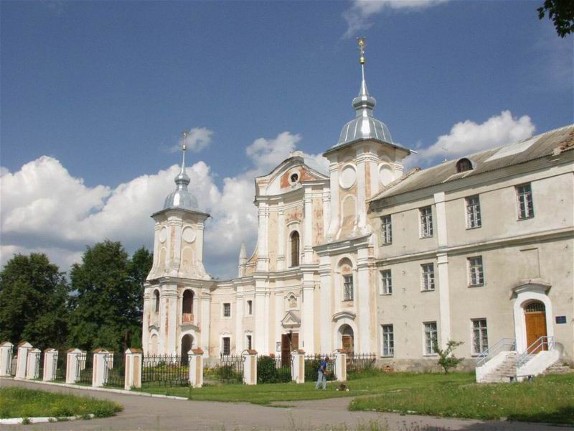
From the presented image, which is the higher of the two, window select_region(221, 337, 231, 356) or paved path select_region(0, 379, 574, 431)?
window select_region(221, 337, 231, 356)

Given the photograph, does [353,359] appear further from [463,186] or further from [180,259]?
[180,259]

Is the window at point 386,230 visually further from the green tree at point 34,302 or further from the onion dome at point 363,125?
the green tree at point 34,302

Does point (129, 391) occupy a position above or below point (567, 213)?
below

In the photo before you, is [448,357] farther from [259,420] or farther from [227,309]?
[227,309]

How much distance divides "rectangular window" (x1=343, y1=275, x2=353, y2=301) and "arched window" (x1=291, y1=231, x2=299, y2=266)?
7.51 metres

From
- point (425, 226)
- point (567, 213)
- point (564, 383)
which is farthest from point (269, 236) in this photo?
point (564, 383)

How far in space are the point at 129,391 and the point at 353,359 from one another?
36.3 ft

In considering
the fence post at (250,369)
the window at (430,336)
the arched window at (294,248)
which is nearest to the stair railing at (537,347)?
the window at (430,336)

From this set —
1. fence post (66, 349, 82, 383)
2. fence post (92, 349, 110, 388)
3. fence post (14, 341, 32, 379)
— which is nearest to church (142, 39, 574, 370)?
fence post (14, 341, 32, 379)

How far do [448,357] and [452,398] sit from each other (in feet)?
38.8

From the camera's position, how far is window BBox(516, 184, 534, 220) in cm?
2491

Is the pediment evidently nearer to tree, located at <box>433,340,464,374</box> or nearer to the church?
the church

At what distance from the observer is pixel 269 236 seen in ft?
136

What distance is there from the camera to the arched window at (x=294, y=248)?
40000 millimetres
